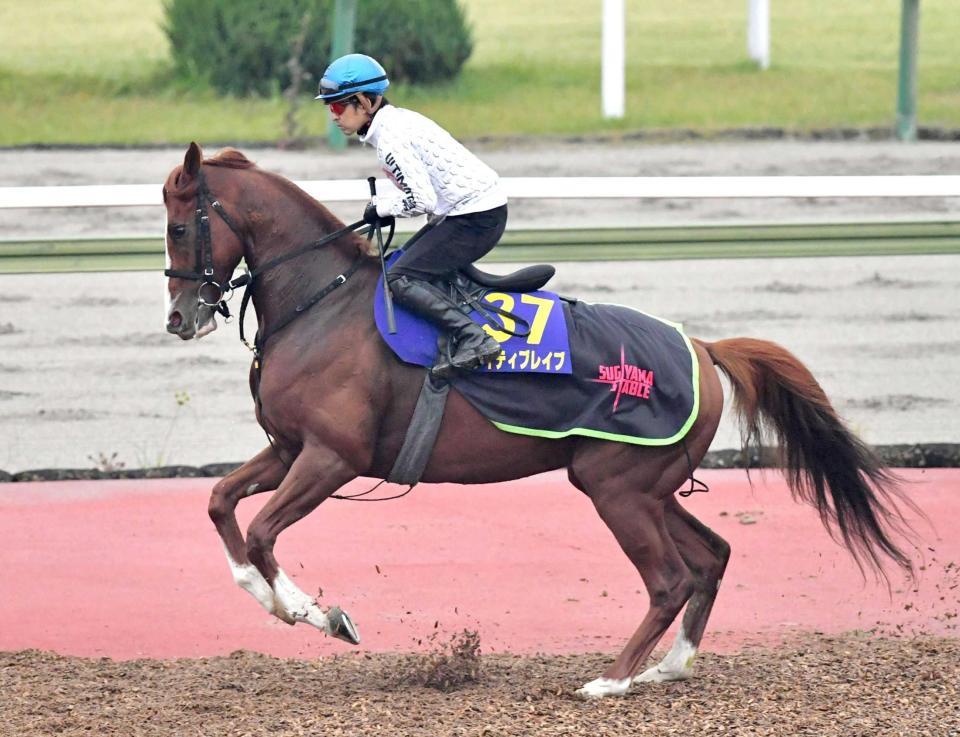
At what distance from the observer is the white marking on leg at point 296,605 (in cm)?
546

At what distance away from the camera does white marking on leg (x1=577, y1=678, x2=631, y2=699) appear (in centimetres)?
549

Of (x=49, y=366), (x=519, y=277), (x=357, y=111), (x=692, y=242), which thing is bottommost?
(x=49, y=366)

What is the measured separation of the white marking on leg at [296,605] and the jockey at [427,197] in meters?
0.93

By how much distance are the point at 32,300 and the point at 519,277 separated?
8281 mm

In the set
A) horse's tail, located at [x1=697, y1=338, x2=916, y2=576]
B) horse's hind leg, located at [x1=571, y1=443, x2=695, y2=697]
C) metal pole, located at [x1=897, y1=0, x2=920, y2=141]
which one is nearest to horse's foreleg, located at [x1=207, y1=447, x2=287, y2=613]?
horse's hind leg, located at [x1=571, y1=443, x2=695, y2=697]

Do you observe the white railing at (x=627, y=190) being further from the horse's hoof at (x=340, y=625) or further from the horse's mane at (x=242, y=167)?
the horse's hoof at (x=340, y=625)

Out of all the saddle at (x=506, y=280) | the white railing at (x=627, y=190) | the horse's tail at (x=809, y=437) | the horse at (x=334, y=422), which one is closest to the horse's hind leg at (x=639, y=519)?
the horse at (x=334, y=422)

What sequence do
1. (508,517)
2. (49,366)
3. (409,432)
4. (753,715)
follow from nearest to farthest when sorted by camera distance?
1. (753,715)
2. (409,432)
3. (508,517)
4. (49,366)

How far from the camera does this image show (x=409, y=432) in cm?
560

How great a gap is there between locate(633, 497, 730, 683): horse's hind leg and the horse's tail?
400mm

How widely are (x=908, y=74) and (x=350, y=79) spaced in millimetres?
14490

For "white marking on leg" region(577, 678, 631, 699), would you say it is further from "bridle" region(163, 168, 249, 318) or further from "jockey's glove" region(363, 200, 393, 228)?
"bridle" region(163, 168, 249, 318)

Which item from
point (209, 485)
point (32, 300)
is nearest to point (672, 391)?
point (209, 485)

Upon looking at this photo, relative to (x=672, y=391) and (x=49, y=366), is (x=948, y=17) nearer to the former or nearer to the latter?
(x=49, y=366)
